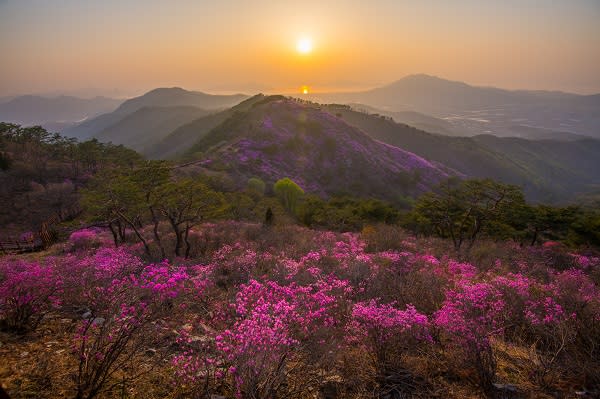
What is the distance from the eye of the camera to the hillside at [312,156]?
5125cm

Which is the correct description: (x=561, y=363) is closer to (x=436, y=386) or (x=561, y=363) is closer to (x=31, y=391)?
(x=436, y=386)

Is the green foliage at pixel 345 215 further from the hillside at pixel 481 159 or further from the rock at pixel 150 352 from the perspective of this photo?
the hillside at pixel 481 159

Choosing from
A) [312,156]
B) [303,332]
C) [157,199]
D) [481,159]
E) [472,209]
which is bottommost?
[481,159]

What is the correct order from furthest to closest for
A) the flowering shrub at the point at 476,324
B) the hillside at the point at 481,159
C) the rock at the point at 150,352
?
the hillside at the point at 481,159, the rock at the point at 150,352, the flowering shrub at the point at 476,324

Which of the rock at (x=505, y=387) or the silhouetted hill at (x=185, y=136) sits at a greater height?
the silhouetted hill at (x=185, y=136)

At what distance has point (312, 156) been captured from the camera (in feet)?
194

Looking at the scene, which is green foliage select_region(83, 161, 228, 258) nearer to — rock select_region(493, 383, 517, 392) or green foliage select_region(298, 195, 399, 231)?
rock select_region(493, 383, 517, 392)

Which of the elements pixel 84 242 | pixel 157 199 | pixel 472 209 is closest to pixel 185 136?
pixel 84 242

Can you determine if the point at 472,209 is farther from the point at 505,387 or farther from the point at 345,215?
the point at 505,387

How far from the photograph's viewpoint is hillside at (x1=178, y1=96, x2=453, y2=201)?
51.2 meters

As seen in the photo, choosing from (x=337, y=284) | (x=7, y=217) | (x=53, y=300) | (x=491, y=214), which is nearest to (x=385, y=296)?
→ (x=337, y=284)

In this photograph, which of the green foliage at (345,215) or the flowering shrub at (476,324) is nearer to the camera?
the flowering shrub at (476,324)

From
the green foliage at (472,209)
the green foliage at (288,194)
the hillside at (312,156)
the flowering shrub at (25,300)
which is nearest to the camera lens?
the flowering shrub at (25,300)

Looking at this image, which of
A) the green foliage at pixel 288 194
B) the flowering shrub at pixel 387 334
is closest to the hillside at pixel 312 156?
the green foliage at pixel 288 194
